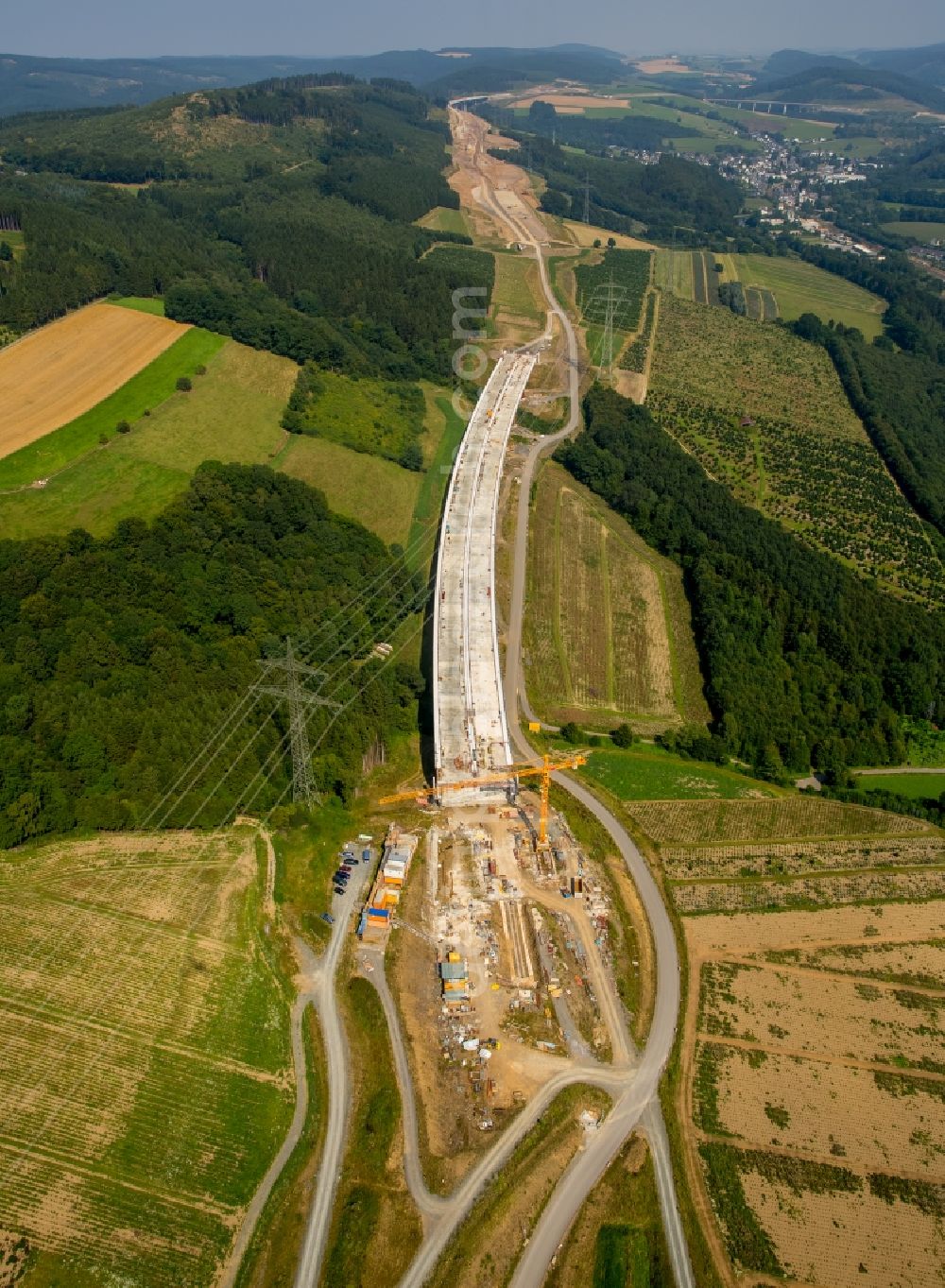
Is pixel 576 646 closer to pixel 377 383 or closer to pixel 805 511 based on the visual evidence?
pixel 805 511

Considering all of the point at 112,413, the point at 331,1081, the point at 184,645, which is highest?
the point at 112,413

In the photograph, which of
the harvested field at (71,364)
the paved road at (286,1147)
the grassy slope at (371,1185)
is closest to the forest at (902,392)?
the grassy slope at (371,1185)

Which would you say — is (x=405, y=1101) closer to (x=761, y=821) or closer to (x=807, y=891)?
(x=807, y=891)

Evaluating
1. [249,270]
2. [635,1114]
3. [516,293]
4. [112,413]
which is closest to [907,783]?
[635,1114]

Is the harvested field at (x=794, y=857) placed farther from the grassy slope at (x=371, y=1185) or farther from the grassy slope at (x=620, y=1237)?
the grassy slope at (x=371, y=1185)

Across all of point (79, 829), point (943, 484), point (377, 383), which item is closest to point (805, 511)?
point (943, 484)

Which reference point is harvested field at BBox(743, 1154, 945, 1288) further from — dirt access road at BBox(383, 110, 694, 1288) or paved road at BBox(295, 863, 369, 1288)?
paved road at BBox(295, 863, 369, 1288)

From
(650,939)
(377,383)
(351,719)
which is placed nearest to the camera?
(650,939)
